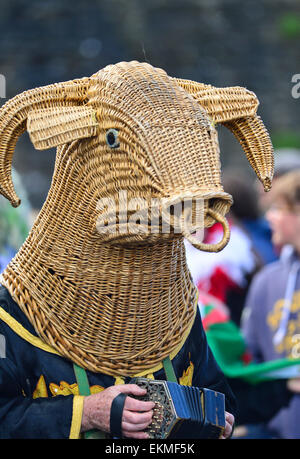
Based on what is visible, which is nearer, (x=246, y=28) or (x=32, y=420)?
(x=32, y=420)

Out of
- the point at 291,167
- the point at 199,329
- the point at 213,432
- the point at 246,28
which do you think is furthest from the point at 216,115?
the point at 246,28

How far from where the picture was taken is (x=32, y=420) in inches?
74.6

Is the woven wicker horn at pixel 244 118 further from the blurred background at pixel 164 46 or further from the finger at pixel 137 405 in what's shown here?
the blurred background at pixel 164 46

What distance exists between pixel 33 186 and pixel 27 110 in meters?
8.87

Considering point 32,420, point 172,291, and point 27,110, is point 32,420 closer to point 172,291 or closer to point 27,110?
point 172,291

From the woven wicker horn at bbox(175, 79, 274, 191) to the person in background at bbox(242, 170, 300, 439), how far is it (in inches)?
78.0

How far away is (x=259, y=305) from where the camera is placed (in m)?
4.25

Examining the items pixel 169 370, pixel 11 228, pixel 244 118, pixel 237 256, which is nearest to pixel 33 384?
pixel 169 370

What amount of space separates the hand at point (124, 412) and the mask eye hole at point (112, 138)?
67 centimetres

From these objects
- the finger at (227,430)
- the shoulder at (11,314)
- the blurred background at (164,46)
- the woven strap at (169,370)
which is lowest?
the finger at (227,430)

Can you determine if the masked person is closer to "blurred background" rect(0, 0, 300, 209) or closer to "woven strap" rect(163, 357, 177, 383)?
"woven strap" rect(163, 357, 177, 383)

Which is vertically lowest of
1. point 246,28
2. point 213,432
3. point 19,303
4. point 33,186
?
point 213,432

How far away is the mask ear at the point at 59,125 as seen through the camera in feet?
6.00

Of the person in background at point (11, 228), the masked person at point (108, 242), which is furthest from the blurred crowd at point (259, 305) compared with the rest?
the masked person at point (108, 242)
